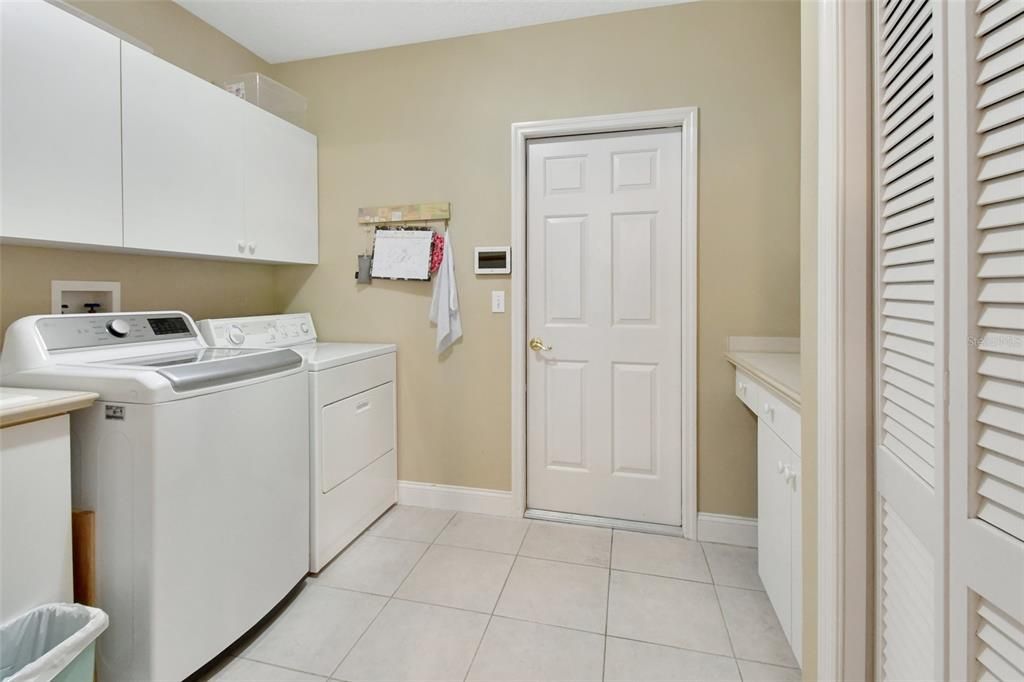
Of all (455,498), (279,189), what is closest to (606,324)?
(455,498)

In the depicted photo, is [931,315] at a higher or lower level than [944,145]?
lower

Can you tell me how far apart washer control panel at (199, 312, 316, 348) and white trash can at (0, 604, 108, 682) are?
116 centimetres

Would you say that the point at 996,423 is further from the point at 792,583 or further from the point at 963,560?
the point at 792,583

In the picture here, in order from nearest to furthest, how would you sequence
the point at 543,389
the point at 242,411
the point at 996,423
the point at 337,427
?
the point at 996,423 < the point at 242,411 < the point at 337,427 < the point at 543,389

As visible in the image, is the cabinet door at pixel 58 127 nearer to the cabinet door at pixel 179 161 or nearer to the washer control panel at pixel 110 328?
the cabinet door at pixel 179 161

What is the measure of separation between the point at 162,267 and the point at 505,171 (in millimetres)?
1736

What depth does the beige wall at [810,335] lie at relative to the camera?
105 centimetres

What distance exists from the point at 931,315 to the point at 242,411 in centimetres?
179

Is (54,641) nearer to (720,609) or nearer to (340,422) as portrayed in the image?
(340,422)

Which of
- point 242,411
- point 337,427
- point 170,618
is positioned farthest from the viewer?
point 337,427

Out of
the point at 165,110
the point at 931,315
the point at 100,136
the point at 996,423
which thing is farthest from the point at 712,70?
the point at 100,136

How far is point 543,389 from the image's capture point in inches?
98.3

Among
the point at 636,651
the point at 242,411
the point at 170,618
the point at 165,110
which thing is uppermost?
the point at 165,110

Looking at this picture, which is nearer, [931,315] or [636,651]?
[931,315]
